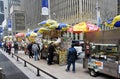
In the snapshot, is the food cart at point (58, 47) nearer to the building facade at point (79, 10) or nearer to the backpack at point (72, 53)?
the backpack at point (72, 53)

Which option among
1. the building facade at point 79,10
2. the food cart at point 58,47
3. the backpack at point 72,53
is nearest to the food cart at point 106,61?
the backpack at point 72,53

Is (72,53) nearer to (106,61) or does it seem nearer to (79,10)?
(106,61)

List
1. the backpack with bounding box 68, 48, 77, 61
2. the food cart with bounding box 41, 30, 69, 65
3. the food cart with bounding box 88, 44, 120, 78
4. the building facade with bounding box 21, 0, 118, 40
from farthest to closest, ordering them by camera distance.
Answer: the building facade with bounding box 21, 0, 118, 40, the food cart with bounding box 41, 30, 69, 65, the backpack with bounding box 68, 48, 77, 61, the food cart with bounding box 88, 44, 120, 78

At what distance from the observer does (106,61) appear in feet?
34.0

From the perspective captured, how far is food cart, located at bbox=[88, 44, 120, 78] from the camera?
31.9 feet

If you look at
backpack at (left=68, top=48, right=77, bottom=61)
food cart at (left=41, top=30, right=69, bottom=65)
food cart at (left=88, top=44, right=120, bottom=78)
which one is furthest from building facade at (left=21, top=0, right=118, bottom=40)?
food cart at (left=88, top=44, right=120, bottom=78)

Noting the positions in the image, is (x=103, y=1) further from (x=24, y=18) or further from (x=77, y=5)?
(x=24, y=18)

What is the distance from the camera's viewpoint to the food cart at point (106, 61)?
971 centimetres

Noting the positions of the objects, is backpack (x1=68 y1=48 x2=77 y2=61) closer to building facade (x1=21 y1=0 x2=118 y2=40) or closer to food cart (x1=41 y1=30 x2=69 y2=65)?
food cart (x1=41 y1=30 x2=69 y2=65)

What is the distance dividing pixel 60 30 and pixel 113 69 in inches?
345

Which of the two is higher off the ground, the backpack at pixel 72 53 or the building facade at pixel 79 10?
the building facade at pixel 79 10

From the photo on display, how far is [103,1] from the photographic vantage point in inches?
2832

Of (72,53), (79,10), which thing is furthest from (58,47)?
(79,10)

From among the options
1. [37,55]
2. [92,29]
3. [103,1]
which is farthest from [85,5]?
[92,29]
